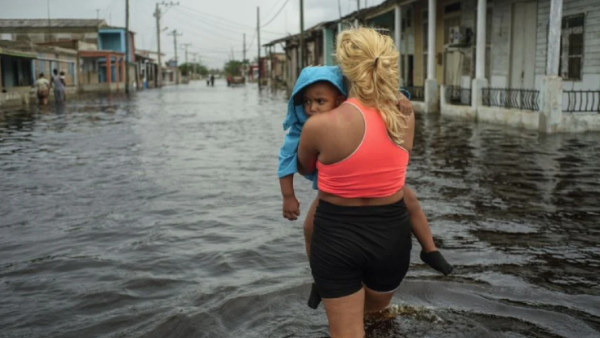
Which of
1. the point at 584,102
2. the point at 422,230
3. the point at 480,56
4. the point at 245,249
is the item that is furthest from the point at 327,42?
the point at 422,230

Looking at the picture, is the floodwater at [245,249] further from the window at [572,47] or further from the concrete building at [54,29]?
the concrete building at [54,29]

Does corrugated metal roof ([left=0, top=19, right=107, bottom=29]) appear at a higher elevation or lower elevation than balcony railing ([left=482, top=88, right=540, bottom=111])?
higher

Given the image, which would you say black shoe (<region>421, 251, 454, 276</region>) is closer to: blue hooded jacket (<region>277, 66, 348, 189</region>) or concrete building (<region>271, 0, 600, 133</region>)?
blue hooded jacket (<region>277, 66, 348, 189</region>)

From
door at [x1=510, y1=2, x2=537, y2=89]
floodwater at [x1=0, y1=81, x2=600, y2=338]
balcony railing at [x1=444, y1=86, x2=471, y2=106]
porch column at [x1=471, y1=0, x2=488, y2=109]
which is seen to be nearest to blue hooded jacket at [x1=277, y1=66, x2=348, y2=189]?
floodwater at [x1=0, y1=81, x2=600, y2=338]

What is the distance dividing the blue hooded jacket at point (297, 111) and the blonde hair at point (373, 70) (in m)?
0.10

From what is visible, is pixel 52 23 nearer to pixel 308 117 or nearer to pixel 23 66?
pixel 23 66

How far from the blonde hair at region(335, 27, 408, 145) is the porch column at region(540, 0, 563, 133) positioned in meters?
12.7

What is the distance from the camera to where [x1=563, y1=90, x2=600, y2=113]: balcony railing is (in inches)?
591

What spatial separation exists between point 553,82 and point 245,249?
10940mm

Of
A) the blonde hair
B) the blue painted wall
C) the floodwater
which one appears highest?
the blue painted wall

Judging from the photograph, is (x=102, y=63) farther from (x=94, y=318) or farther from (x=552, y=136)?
(x=94, y=318)

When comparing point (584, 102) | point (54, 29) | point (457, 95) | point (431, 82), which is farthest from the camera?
point (54, 29)

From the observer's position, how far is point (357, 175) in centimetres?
260

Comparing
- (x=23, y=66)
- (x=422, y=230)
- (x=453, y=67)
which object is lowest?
(x=422, y=230)
